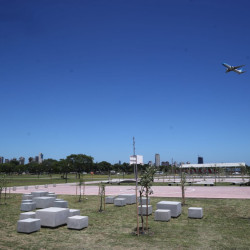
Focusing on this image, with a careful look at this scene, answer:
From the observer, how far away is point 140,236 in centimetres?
1191

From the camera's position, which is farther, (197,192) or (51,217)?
(197,192)

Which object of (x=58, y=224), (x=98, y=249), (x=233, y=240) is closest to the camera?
(x=98, y=249)

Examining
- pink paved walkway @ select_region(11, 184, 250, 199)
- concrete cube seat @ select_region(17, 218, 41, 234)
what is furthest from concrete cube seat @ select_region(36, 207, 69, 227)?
pink paved walkway @ select_region(11, 184, 250, 199)

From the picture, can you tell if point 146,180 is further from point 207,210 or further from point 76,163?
point 76,163

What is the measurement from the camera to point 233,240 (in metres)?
11.2

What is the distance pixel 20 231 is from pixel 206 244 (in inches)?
334

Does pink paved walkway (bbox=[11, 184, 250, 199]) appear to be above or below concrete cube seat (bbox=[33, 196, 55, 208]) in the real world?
below

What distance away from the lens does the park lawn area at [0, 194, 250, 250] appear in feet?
35.0

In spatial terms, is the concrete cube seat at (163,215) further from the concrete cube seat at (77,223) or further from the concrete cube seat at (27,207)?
the concrete cube seat at (27,207)

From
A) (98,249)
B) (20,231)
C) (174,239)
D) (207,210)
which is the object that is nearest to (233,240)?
(174,239)

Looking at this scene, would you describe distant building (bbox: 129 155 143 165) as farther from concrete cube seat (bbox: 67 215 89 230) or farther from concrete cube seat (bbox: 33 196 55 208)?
concrete cube seat (bbox: 33 196 55 208)

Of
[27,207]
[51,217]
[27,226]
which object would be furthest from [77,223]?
[27,207]

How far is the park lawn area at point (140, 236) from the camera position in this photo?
35.0ft

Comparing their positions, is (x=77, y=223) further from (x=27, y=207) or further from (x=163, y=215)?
(x=27, y=207)
